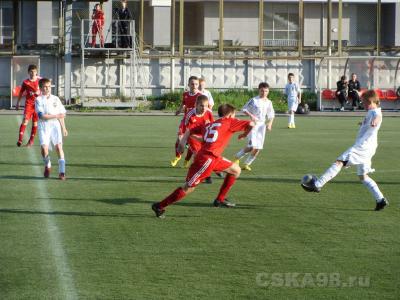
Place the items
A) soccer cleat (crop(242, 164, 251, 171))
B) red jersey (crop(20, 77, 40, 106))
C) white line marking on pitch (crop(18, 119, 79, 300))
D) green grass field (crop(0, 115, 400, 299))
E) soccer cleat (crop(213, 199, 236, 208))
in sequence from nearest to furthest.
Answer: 1. white line marking on pitch (crop(18, 119, 79, 300))
2. green grass field (crop(0, 115, 400, 299))
3. soccer cleat (crop(213, 199, 236, 208))
4. soccer cleat (crop(242, 164, 251, 171))
5. red jersey (crop(20, 77, 40, 106))

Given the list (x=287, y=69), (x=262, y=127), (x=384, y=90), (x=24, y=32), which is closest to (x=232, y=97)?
(x=287, y=69)

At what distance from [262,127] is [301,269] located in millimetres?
9383

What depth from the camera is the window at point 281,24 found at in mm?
48500

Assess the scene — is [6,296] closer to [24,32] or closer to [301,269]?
[301,269]

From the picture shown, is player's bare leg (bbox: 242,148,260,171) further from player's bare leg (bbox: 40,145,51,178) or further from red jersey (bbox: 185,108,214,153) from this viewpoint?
player's bare leg (bbox: 40,145,51,178)

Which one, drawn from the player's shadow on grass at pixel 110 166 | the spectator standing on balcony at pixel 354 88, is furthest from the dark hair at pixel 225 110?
the spectator standing on balcony at pixel 354 88

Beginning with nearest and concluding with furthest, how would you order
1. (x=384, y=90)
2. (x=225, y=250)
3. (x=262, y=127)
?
(x=225, y=250) → (x=262, y=127) → (x=384, y=90)

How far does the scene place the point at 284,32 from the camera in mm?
48906

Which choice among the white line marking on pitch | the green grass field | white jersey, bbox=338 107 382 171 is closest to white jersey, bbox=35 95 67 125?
the green grass field

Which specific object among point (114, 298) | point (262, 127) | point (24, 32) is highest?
point (24, 32)

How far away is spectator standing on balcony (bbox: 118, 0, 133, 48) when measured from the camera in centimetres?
4334

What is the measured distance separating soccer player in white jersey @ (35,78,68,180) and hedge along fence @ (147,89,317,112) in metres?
27.2

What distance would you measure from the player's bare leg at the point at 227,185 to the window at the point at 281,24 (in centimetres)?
3589

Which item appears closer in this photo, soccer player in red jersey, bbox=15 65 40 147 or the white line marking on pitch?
the white line marking on pitch
